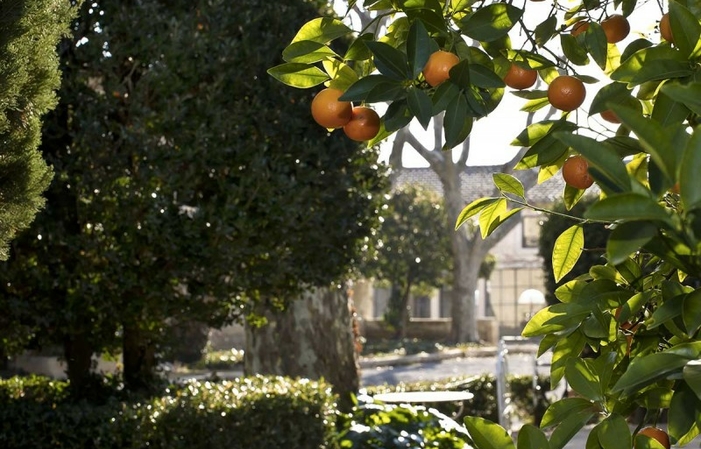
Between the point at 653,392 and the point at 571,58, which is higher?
the point at 571,58

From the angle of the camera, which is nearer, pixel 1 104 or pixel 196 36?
pixel 1 104

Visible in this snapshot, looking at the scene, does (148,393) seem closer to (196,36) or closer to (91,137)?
(91,137)

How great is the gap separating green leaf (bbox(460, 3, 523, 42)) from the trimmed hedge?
15.5 ft

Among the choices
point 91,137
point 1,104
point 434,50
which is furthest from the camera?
point 91,137

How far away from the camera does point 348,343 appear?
1157cm

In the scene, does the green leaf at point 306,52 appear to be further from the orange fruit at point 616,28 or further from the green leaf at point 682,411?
the green leaf at point 682,411

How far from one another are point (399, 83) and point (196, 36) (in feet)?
16.9

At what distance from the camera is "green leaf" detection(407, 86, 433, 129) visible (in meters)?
1.84

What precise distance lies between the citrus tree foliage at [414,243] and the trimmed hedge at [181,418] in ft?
84.2

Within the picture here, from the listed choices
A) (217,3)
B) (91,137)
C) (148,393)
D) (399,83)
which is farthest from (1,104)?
(148,393)

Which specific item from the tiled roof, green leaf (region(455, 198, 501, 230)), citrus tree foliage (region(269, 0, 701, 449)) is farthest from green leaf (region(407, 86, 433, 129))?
the tiled roof

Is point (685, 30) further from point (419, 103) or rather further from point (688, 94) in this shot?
point (419, 103)

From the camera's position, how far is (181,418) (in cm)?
638

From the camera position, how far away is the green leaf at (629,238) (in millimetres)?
1292
